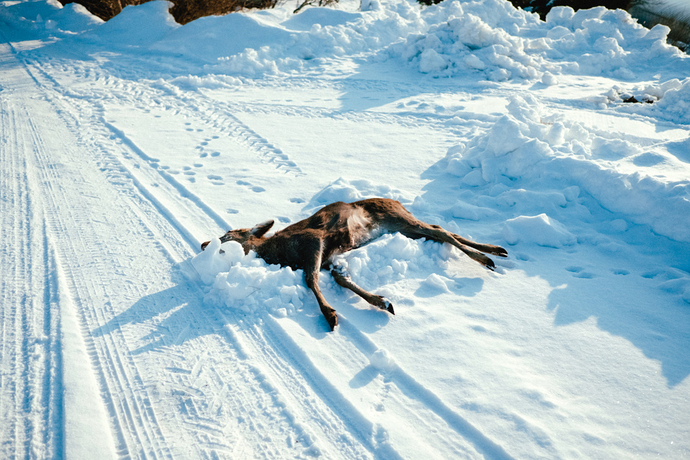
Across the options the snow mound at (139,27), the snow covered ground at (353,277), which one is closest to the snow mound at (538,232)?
the snow covered ground at (353,277)

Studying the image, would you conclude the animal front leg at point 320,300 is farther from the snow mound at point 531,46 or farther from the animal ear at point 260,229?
the snow mound at point 531,46

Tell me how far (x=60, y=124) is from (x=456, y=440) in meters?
6.89

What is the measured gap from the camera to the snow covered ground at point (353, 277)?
215 cm

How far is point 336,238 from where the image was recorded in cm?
323

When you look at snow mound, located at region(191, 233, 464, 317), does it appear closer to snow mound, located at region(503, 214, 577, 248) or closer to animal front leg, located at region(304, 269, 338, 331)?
animal front leg, located at region(304, 269, 338, 331)

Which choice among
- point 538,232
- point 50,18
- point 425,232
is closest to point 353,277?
point 425,232

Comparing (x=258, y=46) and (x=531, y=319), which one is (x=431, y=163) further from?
(x=258, y=46)

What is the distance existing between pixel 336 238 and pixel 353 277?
33 centimetres

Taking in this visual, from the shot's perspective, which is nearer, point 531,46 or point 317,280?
point 317,280

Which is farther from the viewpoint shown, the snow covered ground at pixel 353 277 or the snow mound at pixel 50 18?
the snow mound at pixel 50 18

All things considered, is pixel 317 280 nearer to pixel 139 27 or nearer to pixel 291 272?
pixel 291 272

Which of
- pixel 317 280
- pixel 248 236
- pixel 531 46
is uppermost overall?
pixel 531 46

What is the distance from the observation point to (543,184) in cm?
450

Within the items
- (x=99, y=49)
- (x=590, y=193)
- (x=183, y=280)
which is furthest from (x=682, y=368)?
(x=99, y=49)
